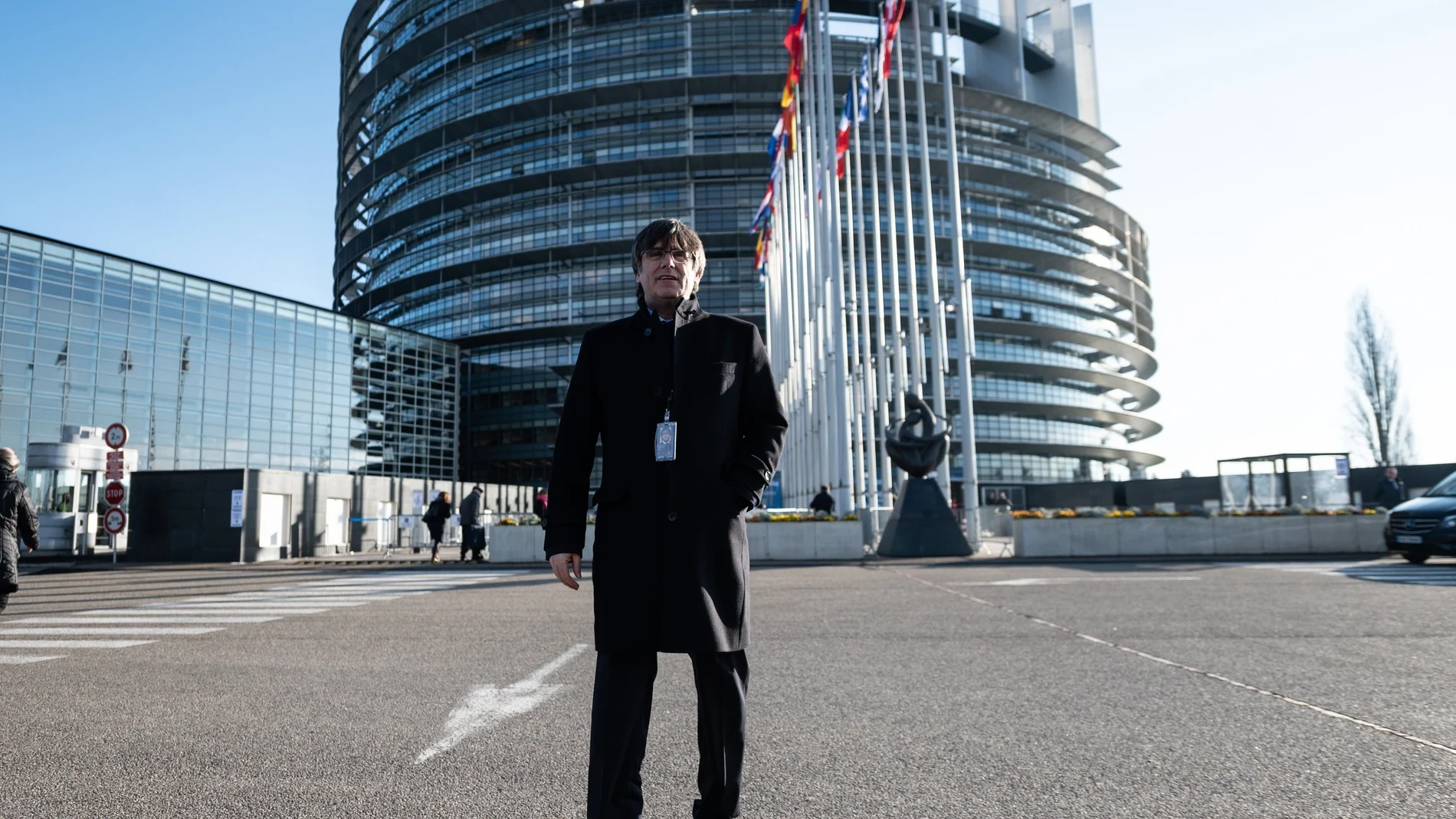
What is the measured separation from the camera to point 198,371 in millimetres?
44094

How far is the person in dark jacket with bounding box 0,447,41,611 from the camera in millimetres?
8359

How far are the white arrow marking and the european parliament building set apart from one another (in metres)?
57.9

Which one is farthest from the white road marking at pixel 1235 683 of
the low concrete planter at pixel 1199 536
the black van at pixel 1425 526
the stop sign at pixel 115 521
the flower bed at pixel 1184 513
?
the stop sign at pixel 115 521

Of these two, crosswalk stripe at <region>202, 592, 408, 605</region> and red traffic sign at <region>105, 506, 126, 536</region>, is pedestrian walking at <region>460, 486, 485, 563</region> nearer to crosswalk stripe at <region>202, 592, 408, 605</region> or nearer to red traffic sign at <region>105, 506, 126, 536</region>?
red traffic sign at <region>105, 506, 126, 536</region>

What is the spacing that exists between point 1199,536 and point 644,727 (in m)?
20.2

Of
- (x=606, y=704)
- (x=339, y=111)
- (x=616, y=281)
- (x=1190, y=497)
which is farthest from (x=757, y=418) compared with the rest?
(x=339, y=111)

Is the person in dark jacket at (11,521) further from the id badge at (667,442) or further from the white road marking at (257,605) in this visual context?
the id badge at (667,442)

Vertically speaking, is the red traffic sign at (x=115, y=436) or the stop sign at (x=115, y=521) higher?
the red traffic sign at (x=115, y=436)

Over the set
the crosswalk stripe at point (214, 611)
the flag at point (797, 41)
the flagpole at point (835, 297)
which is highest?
the flag at point (797, 41)

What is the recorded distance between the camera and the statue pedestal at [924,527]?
2034 cm

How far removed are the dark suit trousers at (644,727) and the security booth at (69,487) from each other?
24.5m

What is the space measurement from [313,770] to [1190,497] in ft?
129

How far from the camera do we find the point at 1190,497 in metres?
37.2

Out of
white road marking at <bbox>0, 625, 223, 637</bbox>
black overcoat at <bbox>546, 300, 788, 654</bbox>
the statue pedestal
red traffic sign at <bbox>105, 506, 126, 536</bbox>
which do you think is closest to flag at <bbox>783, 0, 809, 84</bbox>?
the statue pedestal
